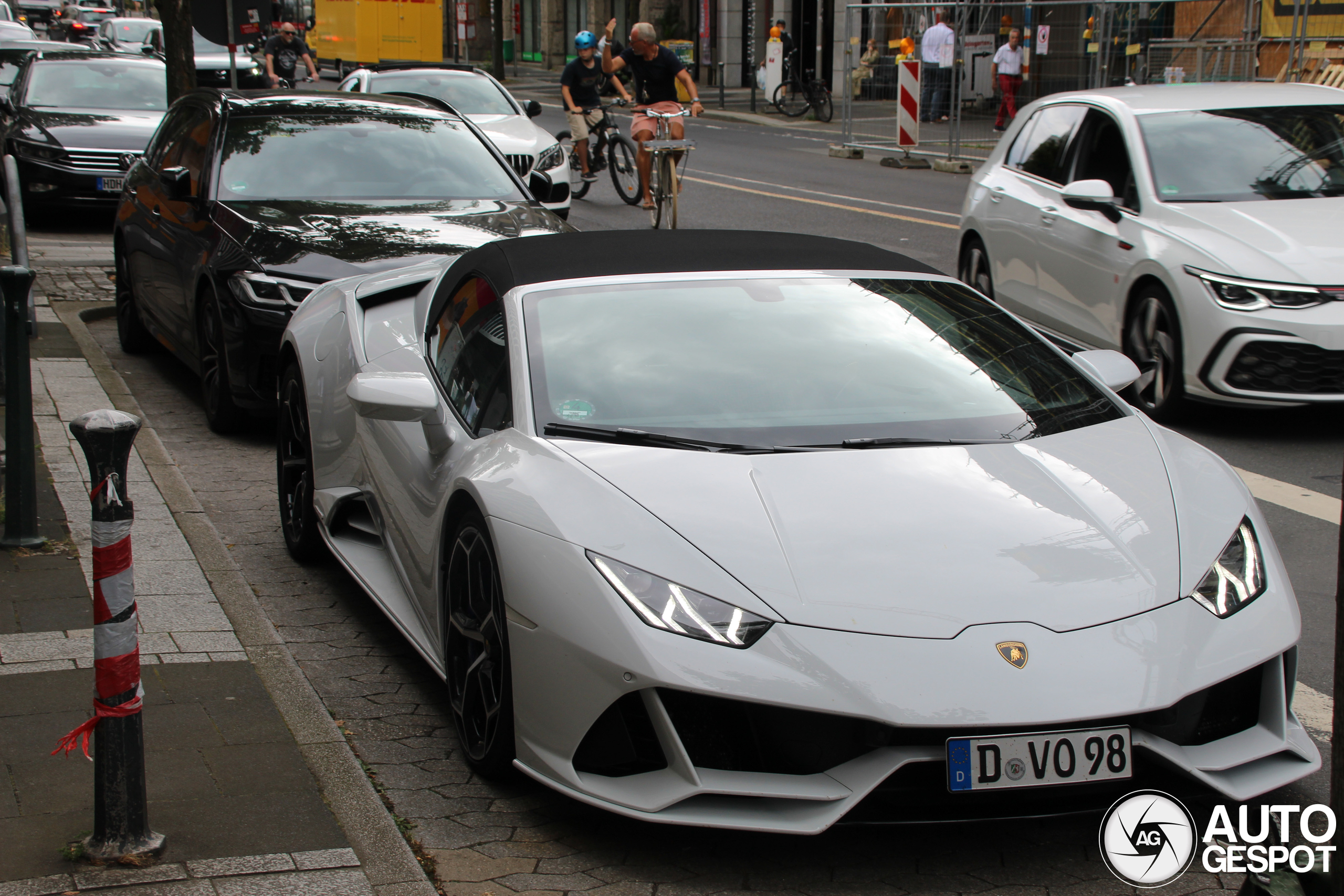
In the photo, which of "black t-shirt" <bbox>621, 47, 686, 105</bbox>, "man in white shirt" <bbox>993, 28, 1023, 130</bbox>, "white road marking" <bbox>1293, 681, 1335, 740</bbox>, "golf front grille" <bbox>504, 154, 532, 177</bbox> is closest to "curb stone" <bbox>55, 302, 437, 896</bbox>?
"white road marking" <bbox>1293, 681, 1335, 740</bbox>

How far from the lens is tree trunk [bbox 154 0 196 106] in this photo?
12883 millimetres

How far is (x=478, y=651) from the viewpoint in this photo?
383 centimetres

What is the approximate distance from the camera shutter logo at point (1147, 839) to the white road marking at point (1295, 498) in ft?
10.3

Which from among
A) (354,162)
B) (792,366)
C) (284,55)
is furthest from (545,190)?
(284,55)

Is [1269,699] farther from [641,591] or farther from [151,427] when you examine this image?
[151,427]

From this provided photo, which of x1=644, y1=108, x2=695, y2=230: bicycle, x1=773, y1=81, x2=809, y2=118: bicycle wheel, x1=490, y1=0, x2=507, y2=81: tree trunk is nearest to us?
x1=644, y1=108, x2=695, y2=230: bicycle

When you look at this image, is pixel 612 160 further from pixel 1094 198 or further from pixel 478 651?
pixel 478 651

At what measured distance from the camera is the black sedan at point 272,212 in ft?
24.3

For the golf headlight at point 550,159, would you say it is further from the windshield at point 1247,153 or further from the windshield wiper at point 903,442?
the windshield wiper at point 903,442

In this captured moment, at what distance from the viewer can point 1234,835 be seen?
341 centimetres

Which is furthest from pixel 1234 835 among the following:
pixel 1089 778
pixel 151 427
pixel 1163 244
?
pixel 151 427

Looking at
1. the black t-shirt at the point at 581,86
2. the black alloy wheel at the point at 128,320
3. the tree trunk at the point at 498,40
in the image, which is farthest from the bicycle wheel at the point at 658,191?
the tree trunk at the point at 498,40

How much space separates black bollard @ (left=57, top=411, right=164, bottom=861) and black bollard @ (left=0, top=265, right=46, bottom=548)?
2.44 metres

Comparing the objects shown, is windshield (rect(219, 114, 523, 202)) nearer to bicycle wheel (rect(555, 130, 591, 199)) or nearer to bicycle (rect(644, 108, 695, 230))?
bicycle (rect(644, 108, 695, 230))
